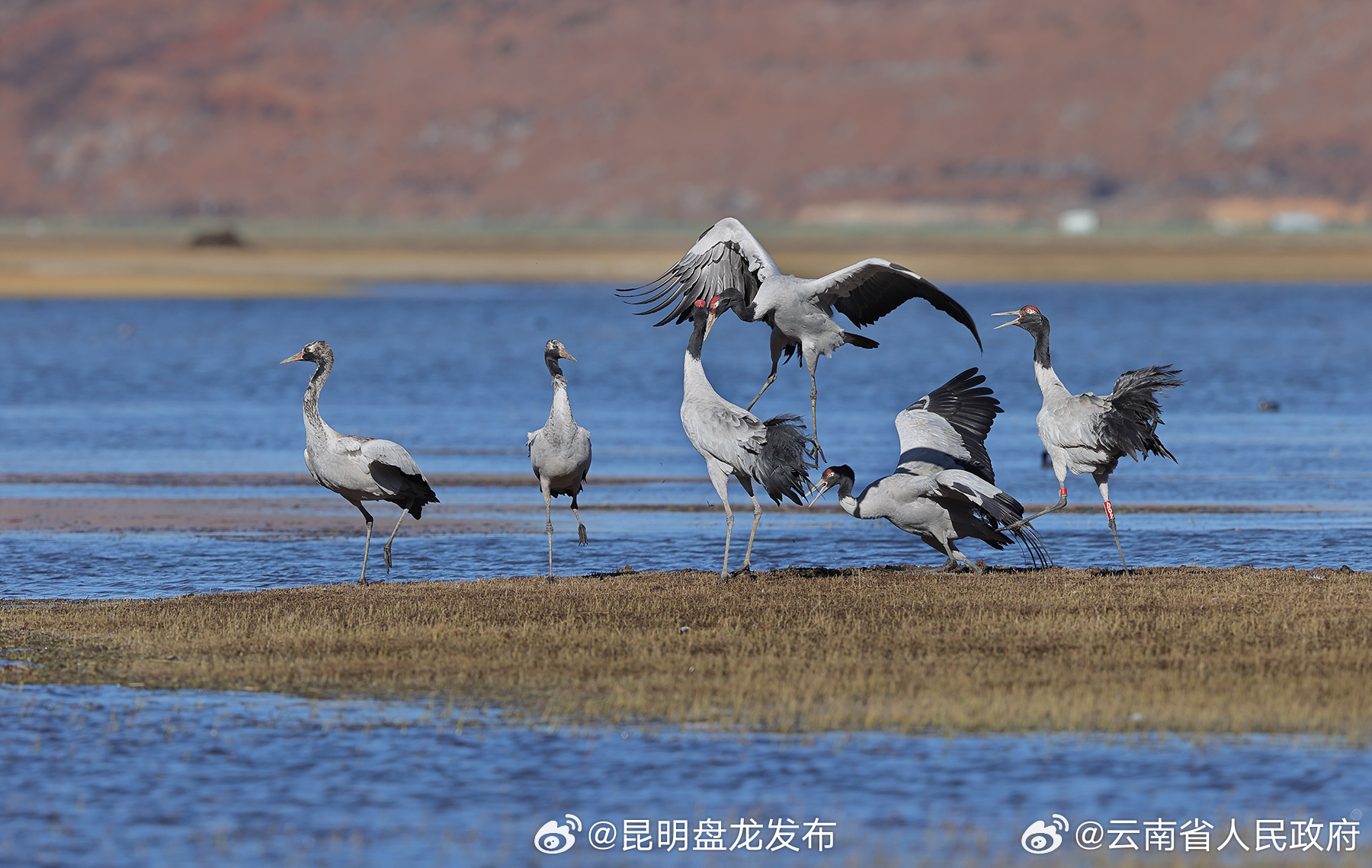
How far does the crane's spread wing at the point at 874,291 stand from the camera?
17.2 m

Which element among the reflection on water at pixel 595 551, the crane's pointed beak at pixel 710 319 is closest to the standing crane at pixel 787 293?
the crane's pointed beak at pixel 710 319

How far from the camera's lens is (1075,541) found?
65.9 ft

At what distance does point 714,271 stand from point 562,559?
10.1 feet

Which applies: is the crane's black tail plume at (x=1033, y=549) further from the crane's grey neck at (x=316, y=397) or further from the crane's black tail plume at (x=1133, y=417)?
the crane's grey neck at (x=316, y=397)

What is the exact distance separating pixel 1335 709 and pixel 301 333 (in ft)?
154

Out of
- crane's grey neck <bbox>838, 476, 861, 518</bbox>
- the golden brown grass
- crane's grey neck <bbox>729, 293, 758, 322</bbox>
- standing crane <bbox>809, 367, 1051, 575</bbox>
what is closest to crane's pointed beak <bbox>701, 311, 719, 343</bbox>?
crane's grey neck <bbox>729, 293, 758, 322</bbox>

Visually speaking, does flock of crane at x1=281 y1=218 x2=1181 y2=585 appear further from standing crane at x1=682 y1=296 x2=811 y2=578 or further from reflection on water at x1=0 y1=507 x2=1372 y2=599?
reflection on water at x1=0 y1=507 x2=1372 y2=599

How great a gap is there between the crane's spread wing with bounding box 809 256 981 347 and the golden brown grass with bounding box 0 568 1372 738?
254 centimetres

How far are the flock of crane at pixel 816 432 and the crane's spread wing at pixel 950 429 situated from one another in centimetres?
2

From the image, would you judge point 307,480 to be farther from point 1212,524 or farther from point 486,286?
point 486,286

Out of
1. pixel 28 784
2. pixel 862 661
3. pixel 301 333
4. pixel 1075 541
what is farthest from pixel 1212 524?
pixel 301 333

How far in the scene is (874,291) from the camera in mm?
17797

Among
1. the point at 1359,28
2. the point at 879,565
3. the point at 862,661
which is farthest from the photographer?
the point at 1359,28

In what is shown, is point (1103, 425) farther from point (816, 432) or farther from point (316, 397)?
point (316, 397)
